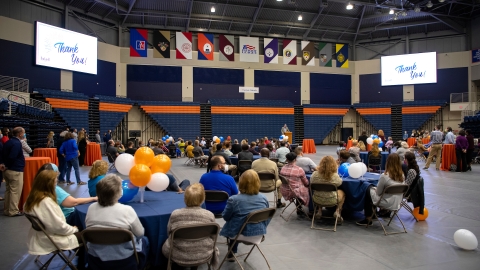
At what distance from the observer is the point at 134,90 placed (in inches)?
911

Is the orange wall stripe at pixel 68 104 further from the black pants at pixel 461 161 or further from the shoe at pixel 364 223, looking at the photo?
the black pants at pixel 461 161

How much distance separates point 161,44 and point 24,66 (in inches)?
342

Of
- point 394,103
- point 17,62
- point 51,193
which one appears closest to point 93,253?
point 51,193

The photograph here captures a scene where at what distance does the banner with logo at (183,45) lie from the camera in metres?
23.4

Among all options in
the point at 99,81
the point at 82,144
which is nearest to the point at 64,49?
the point at 99,81

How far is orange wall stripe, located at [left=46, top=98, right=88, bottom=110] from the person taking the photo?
17.8 meters

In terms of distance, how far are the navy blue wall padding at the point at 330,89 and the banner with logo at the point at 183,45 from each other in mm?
9877

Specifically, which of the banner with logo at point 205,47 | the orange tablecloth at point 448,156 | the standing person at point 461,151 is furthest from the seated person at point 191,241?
the banner with logo at point 205,47

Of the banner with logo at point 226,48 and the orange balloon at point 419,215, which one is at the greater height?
the banner with logo at point 226,48

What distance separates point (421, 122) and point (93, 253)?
2633 cm

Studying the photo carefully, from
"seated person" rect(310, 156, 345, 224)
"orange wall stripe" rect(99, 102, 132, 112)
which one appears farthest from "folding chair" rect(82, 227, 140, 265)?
"orange wall stripe" rect(99, 102, 132, 112)

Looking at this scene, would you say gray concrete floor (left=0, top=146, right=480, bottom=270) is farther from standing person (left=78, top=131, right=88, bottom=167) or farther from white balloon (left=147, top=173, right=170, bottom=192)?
standing person (left=78, top=131, right=88, bottom=167)

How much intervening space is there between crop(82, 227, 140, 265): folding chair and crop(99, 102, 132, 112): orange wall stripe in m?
19.7

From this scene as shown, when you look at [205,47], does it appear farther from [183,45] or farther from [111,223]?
[111,223]
